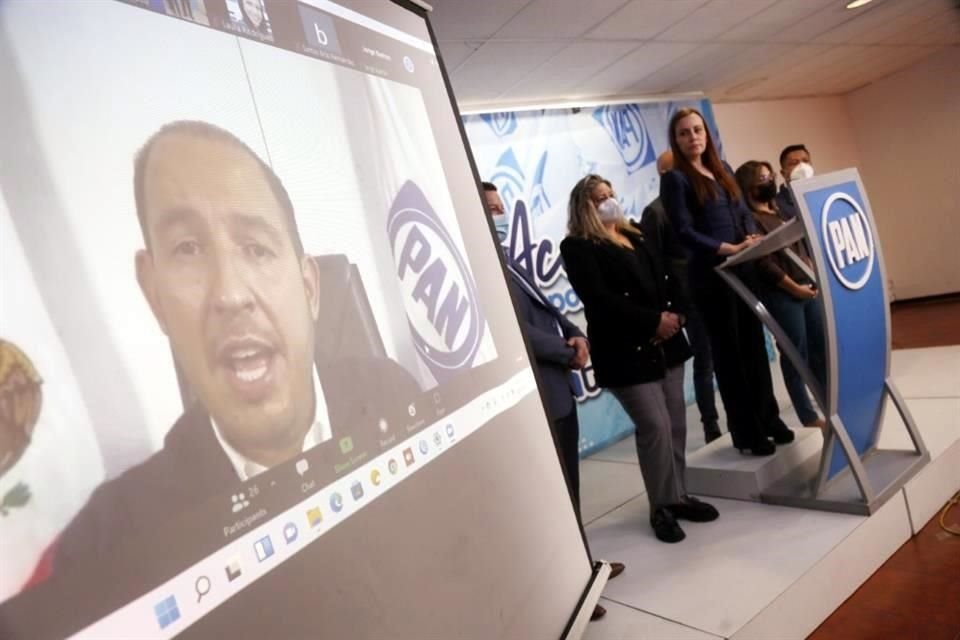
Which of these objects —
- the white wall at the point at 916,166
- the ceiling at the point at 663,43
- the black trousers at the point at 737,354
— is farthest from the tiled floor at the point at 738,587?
the white wall at the point at 916,166

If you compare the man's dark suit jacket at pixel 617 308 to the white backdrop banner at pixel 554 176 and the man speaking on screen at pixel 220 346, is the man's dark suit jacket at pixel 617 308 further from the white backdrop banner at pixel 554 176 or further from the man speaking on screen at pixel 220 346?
the white backdrop banner at pixel 554 176

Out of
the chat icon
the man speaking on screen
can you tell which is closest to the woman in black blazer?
the man speaking on screen

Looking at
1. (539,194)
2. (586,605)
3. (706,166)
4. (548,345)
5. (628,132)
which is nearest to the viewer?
(586,605)

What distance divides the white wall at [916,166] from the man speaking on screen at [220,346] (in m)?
7.04

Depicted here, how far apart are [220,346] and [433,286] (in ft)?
1.42

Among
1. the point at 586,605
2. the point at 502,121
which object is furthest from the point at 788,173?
the point at 586,605

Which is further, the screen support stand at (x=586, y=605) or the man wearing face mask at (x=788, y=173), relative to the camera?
the man wearing face mask at (x=788, y=173)

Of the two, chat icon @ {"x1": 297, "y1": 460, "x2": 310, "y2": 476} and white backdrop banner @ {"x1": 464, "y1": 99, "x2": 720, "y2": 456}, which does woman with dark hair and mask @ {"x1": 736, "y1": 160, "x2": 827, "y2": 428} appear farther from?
chat icon @ {"x1": 297, "y1": 460, "x2": 310, "y2": 476}

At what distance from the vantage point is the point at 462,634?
0.91 m

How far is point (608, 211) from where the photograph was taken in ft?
6.80

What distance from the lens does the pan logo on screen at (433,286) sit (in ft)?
3.33

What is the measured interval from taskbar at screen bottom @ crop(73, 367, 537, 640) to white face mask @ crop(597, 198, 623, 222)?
122 centimetres

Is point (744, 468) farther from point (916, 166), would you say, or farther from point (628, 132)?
point (916, 166)

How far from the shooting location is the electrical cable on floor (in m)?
1.97
